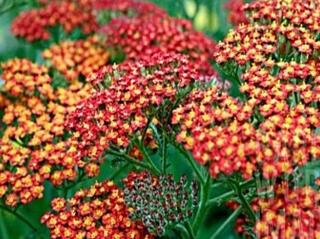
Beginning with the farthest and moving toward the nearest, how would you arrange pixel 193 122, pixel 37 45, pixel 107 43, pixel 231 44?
pixel 37 45 → pixel 107 43 → pixel 231 44 → pixel 193 122

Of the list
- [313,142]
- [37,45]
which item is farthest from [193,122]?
[37,45]

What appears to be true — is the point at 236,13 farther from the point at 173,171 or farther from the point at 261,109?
the point at 261,109

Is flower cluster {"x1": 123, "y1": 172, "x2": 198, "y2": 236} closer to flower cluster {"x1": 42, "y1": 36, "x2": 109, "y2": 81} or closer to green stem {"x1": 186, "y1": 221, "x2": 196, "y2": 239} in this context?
green stem {"x1": 186, "y1": 221, "x2": 196, "y2": 239}

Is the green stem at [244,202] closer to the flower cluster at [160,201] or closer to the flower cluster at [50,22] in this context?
the flower cluster at [160,201]

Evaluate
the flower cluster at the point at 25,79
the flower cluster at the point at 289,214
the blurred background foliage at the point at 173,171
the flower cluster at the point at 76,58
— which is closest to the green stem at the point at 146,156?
the blurred background foliage at the point at 173,171

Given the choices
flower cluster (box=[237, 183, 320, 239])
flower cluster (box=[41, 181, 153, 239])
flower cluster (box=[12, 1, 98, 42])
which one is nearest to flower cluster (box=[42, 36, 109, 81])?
flower cluster (box=[12, 1, 98, 42])

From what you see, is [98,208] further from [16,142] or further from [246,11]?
[246,11]
